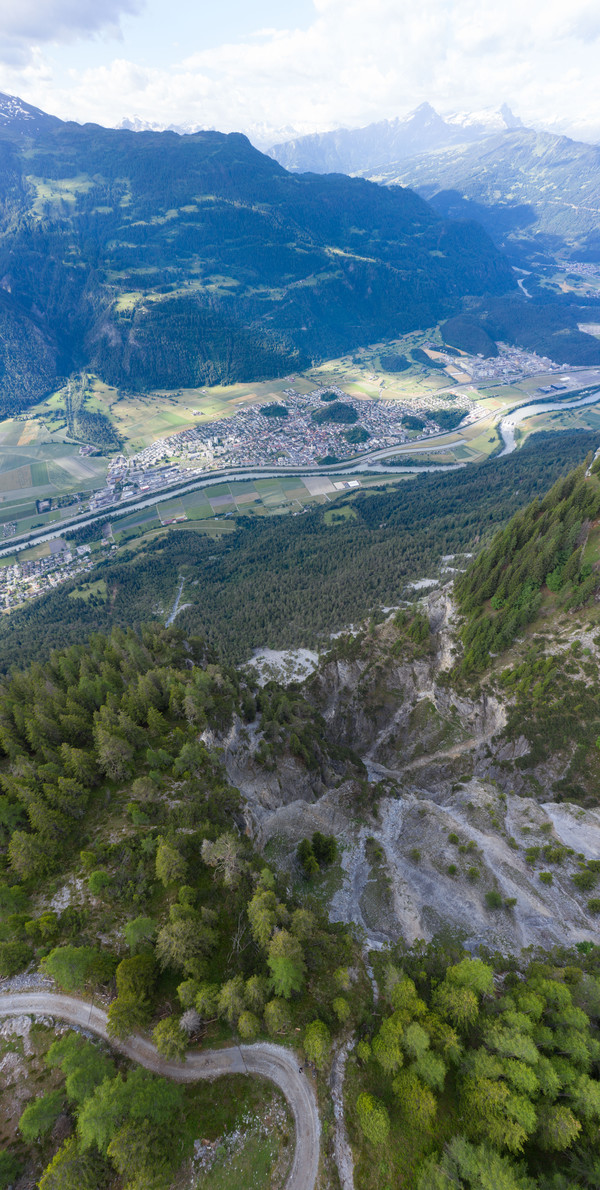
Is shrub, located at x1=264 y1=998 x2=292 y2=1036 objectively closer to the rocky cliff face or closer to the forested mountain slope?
the forested mountain slope

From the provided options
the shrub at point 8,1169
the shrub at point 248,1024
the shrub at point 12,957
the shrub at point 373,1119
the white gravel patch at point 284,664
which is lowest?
the white gravel patch at point 284,664

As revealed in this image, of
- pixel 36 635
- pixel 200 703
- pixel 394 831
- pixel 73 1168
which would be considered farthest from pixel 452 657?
pixel 36 635

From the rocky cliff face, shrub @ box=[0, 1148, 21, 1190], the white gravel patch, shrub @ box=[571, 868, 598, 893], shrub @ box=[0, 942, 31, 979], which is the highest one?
shrub @ box=[0, 942, 31, 979]

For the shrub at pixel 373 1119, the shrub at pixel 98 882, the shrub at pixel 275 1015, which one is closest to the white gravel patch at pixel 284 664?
the shrub at pixel 98 882

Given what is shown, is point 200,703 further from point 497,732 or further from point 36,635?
point 36,635

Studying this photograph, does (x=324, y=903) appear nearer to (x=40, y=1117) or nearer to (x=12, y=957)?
(x=40, y=1117)

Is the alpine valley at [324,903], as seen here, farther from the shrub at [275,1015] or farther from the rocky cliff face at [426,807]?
the shrub at [275,1015]

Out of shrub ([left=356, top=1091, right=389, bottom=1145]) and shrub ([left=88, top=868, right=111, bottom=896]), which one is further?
shrub ([left=88, top=868, right=111, bottom=896])

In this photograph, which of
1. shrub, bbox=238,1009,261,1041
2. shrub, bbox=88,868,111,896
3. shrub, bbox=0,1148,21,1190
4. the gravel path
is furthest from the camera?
shrub, bbox=88,868,111,896

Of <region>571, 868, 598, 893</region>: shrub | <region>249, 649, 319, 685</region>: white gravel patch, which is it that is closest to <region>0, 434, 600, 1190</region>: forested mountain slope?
<region>571, 868, 598, 893</region>: shrub
